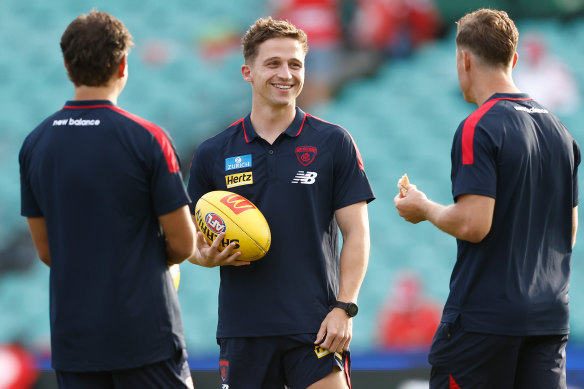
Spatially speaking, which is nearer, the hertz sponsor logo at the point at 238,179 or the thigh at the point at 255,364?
the thigh at the point at 255,364

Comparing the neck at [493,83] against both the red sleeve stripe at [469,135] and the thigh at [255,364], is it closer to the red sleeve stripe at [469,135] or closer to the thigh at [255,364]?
the red sleeve stripe at [469,135]

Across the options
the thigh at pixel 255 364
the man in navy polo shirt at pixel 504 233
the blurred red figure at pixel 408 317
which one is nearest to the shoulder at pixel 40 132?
the thigh at pixel 255 364

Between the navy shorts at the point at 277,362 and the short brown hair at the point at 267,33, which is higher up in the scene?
the short brown hair at the point at 267,33

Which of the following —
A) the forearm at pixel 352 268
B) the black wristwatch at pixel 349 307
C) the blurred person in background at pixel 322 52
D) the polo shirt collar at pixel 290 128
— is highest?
the blurred person in background at pixel 322 52

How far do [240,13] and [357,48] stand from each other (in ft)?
4.71

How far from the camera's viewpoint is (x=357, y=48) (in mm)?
8250

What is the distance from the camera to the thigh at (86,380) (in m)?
3.02

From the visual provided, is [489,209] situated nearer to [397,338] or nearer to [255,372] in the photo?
[255,372]

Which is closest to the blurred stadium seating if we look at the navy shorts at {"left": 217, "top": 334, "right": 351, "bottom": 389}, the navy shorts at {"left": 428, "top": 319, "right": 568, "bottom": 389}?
the navy shorts at {"left": 217, "top": 334, "right": 351, "bottom": 389}

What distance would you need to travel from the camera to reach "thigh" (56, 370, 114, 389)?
3.02 metres

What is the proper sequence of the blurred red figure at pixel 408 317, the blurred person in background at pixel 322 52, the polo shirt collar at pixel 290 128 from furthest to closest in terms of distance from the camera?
1. the blurred person in background at pixel 322 52
2. the blurred red figure at pixel 408 317
3. the polo shirt collar at pixel 290 128

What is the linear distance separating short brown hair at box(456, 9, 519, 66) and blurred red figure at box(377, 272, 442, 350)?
3.96m

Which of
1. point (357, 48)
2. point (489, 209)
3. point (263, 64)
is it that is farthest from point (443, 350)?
point (357, 48)

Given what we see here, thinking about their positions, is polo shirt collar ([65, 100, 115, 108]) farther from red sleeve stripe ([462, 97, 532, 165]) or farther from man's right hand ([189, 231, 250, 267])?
red sleeve stripe ([462, 97, 532, 165])
